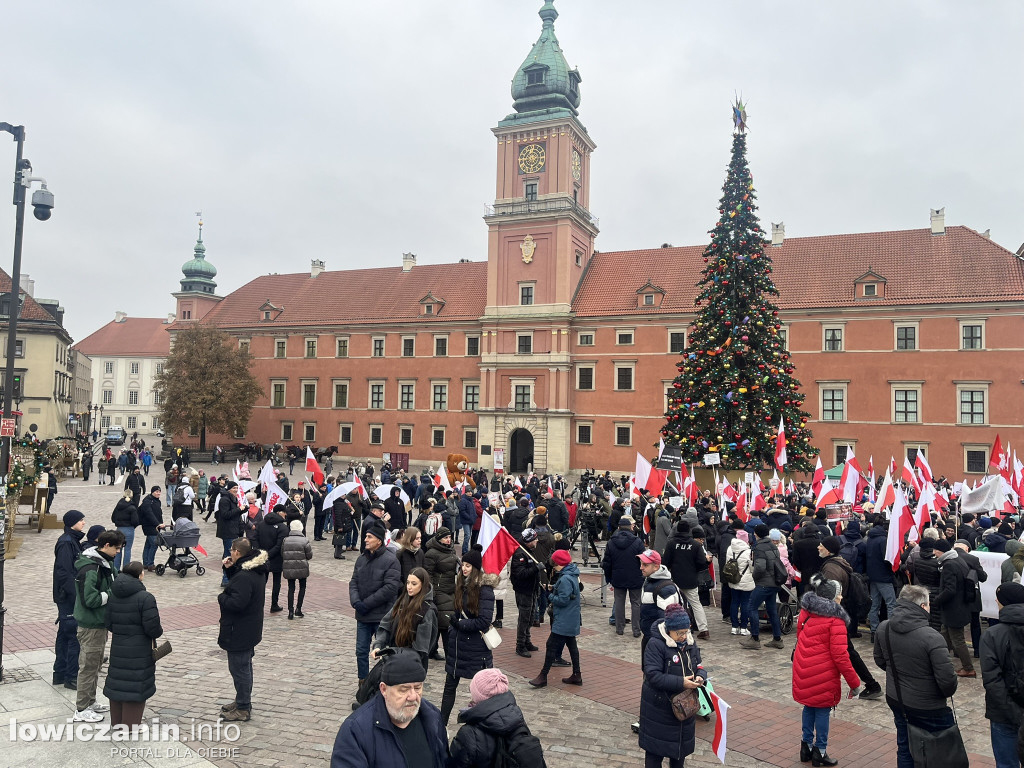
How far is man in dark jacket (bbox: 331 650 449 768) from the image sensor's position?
11.9 feet

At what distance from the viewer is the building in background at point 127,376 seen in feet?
304

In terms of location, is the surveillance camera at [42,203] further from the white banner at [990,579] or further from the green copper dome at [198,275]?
the green copper dome at [198,275]

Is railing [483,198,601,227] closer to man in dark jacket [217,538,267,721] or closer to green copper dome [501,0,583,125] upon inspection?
green copper dome [501,0,583,125]

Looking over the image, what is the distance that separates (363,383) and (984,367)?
39.9 m

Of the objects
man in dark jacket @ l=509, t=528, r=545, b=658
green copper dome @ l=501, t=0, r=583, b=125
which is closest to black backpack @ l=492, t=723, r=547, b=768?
man in dark jacket @ l=509, t=528, r=545, b=658

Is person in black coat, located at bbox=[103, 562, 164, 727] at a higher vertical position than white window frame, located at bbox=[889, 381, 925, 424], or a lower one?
lower

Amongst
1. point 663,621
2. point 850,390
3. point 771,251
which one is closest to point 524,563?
point 663,621

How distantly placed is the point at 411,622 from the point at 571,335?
42.0 metres

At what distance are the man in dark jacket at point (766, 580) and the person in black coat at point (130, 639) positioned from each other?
8.16 meters

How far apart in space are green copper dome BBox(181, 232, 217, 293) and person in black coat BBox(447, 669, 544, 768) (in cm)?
7094

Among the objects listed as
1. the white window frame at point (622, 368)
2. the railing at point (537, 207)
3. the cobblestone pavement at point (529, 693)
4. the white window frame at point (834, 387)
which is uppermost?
the railing at point (537, 207)

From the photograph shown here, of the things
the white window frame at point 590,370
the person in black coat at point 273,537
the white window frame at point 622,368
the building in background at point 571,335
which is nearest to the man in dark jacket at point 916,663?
the person in black coat at point 273,537

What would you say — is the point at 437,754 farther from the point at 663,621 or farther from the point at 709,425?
the point at 709,425

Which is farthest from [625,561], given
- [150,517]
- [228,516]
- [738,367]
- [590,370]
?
[590,370]
